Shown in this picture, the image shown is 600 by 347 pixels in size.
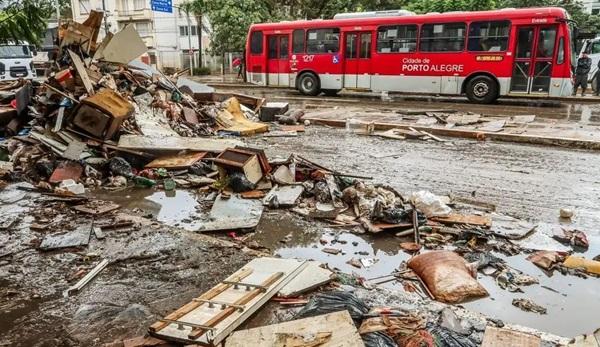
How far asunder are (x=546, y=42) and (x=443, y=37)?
3.33 meters

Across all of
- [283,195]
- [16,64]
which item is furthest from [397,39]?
[16,64]

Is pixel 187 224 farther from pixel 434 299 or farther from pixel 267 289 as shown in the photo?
pixel 434 299

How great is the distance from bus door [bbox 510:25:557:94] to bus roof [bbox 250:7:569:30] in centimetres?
44

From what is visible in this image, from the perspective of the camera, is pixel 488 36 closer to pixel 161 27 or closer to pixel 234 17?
pixel 234 17

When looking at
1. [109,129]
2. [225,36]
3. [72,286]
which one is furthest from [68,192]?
[225,36]

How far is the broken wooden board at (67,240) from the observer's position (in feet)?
16.0

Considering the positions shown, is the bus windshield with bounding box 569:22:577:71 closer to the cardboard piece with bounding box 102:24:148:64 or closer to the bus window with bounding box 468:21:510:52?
the bus window with bounding box 468:21:510:52

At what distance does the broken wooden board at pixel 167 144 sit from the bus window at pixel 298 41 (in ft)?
38.6

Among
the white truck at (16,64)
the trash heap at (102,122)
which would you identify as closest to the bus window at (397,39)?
the trash heap at (102,122)

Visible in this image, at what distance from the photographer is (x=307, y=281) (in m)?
3.94

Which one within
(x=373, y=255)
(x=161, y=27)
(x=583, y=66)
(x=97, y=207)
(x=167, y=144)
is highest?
(x=161, y=27)

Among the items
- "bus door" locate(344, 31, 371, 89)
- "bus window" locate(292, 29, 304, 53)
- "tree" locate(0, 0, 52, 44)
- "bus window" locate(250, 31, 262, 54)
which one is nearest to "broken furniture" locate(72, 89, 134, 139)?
"tree" locate(0, 0, 52, 44)

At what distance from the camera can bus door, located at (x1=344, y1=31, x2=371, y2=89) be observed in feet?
58.1

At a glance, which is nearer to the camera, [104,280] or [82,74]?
[104,280]
